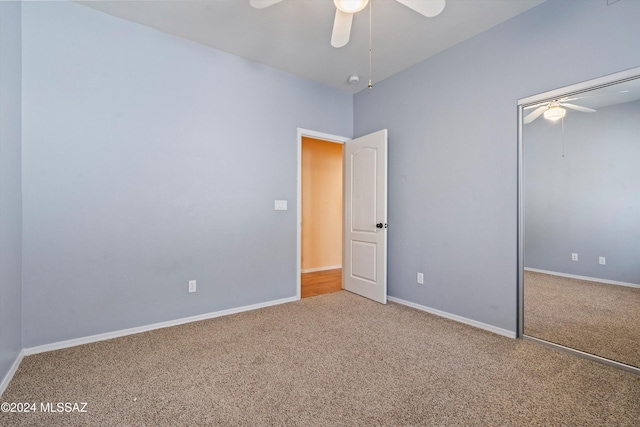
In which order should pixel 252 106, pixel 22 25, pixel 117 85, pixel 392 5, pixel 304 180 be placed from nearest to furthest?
pixel 22 25
pixel 392 5
pixel 117 85
pixel 252 106
pixel 304 180

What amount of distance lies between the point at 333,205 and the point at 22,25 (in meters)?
4.39

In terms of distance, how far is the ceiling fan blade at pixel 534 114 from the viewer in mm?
2352

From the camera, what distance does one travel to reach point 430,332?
8.45ft

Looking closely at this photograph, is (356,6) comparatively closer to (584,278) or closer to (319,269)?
(584,278)

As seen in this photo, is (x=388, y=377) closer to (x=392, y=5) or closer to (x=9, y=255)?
(x=9, y=255)

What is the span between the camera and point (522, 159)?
243cm

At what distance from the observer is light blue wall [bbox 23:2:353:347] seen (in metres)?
2.21

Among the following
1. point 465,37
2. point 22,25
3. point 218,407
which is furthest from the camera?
point 465,37

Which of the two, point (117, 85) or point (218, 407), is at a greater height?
point (117, 85)

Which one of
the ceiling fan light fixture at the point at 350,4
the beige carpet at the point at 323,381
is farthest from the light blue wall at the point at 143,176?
the ceiling fan light fixture at the point at 350,4

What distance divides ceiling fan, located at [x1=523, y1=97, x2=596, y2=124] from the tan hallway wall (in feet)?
11.2

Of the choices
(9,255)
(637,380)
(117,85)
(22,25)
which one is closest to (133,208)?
(9,255)

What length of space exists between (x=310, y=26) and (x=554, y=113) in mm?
2183

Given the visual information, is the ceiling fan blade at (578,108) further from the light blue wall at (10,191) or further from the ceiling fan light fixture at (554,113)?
the light blue wall at (10,191)
